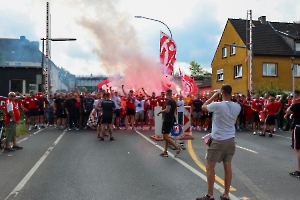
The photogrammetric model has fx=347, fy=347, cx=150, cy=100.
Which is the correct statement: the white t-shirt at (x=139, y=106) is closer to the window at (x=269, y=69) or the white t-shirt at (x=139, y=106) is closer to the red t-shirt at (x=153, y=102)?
the red t-shirt at (x=153, y=102)

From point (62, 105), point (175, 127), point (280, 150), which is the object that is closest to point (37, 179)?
point (175, 127)

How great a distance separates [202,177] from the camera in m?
6.85

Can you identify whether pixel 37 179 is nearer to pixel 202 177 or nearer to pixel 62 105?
pixel 202 177

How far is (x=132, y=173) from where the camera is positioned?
7.16 m

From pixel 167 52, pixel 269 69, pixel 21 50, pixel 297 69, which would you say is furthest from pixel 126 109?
pixel 21 50

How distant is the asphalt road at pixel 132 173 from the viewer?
5.72 m

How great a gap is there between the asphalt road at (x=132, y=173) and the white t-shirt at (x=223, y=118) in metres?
1.06

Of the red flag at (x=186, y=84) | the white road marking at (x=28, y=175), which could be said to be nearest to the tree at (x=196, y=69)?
the red flag at (x=186, y=84)

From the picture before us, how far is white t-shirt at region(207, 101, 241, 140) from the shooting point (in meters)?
5.22

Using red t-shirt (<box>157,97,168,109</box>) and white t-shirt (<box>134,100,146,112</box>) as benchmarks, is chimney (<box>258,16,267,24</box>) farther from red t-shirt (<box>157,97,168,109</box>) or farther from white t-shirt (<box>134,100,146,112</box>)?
white t-shirt (<box>134,100,146,112</box>)

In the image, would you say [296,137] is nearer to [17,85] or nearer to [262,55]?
[262,55]

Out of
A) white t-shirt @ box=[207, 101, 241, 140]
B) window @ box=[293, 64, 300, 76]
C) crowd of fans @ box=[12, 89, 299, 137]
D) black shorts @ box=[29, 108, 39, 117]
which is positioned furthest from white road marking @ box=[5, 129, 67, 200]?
window @ box=[293, 64, 300, 76]

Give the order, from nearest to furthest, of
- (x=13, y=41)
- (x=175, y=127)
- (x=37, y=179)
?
1. (x=37, y=179)
2. (x=175, y=127)
3. (x=13, y=41)

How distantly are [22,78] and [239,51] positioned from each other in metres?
23.2
